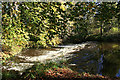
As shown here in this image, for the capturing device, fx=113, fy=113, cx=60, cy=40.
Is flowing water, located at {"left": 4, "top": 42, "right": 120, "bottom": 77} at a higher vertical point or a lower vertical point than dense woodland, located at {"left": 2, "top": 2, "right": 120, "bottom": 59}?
lower

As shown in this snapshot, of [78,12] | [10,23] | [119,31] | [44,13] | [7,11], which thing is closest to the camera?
[78,12]

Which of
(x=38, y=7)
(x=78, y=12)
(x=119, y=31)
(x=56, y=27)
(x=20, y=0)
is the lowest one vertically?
(x=119, y=31)

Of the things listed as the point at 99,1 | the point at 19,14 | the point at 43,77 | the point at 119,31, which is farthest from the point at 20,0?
the point at 119,31

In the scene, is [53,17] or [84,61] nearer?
[53,17]

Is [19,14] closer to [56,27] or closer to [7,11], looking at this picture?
[7,11]

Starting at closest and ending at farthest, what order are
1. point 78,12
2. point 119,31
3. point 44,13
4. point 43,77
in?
point 78,12, point 44,13, point 43,77, point 119,31

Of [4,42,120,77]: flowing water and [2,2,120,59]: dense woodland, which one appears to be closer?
[2,2,120,59]: dense woodland

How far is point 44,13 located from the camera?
10.0ft

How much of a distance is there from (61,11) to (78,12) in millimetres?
426

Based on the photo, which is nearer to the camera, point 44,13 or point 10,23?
point 44,13

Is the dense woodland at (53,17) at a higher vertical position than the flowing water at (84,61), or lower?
higher

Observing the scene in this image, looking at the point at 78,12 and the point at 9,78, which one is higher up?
the point at 78,12

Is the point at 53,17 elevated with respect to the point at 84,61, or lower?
elevated

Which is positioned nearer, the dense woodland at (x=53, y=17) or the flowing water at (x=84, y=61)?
the dense woodland at (x=53, y=17)
